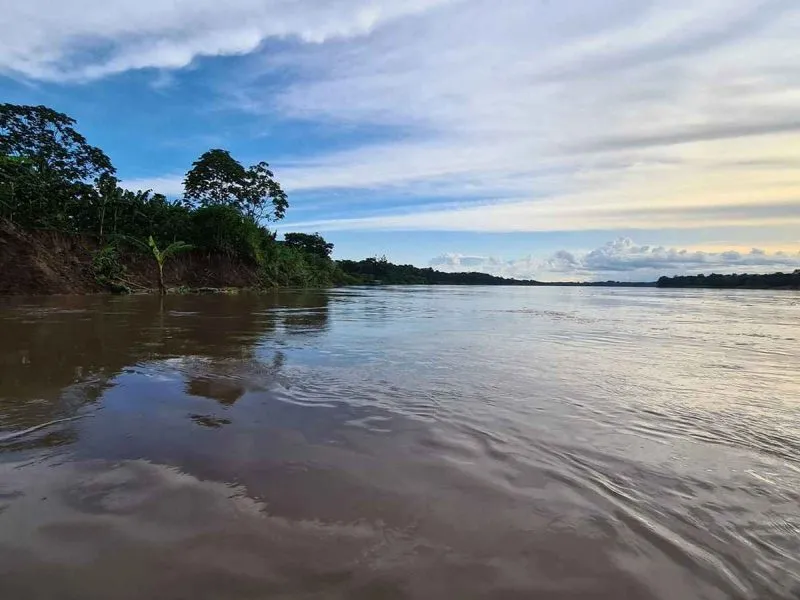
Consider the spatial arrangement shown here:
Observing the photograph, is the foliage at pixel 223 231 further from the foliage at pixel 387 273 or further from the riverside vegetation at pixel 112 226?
the foliage at pixel 387 273

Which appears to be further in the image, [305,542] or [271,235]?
[271,235]

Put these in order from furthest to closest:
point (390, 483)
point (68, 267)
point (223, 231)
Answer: point (223, 231) < point (68, 267) < point (390, 483)

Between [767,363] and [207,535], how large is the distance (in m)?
8.27

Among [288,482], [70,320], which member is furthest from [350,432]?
[70,320]

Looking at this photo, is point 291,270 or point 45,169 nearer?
point 45,169

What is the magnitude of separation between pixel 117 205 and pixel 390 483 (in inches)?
1201

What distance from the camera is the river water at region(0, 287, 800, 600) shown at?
1.86 meters

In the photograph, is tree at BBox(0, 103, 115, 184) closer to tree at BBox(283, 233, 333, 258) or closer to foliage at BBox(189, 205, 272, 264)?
foliage at BBox(189, 205, 272, 264)

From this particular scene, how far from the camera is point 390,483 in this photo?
107 inches

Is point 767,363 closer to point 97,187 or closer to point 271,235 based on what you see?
point 97,187

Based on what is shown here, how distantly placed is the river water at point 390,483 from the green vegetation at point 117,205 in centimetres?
2104

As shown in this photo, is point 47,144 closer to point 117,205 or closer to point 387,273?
point 117,205

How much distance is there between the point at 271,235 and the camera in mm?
40500

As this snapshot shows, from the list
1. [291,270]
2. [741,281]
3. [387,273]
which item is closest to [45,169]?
[291,270]
